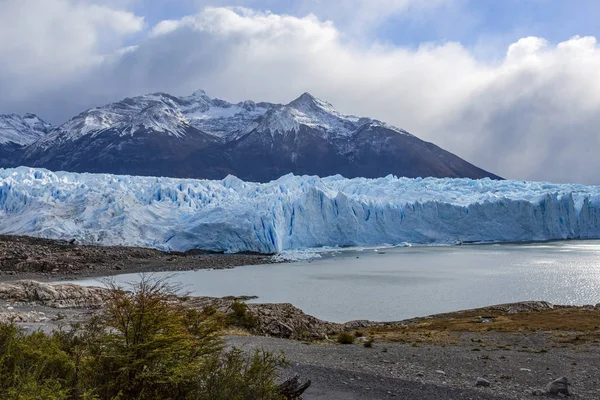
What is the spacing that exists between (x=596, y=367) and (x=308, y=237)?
38857 mm

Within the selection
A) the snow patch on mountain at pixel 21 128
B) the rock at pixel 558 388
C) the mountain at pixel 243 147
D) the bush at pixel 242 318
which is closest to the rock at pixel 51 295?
the bush at pixel 242 318

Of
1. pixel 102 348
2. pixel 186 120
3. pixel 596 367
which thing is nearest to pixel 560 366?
pixel 596 367

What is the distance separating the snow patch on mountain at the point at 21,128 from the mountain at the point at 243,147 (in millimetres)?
12086

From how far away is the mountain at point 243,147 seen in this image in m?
138

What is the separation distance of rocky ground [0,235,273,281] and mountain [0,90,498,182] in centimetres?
9848

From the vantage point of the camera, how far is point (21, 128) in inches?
6688

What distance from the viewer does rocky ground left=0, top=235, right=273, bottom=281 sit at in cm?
2938

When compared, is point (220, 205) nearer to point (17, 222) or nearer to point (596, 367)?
point (17, 222)

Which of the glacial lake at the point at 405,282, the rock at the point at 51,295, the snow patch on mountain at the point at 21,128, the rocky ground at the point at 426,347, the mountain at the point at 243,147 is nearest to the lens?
the rocky ground at the point at 426,347

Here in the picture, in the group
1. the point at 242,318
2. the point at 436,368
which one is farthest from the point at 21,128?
the point at 436,368

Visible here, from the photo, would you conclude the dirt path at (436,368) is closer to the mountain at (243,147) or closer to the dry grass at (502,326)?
the dry grass at (502,326)

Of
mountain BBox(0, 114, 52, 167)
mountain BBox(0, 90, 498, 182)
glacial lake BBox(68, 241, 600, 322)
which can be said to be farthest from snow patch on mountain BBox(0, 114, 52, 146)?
glacial lake BBox(68, 241, 600, 322)

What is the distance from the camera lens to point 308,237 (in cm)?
4791

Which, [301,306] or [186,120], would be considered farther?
[186,120]
